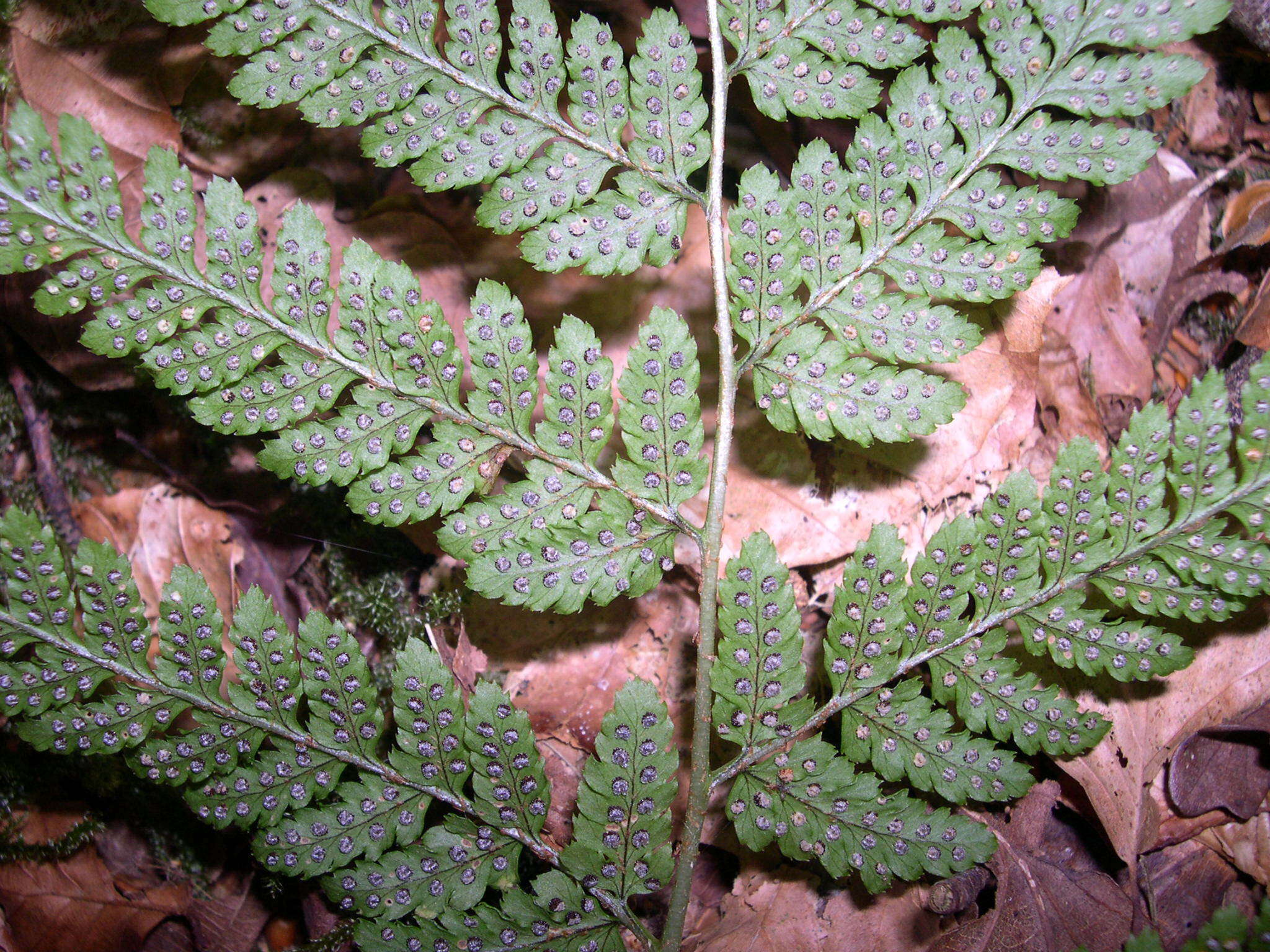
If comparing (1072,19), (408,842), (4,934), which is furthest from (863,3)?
(4,934)

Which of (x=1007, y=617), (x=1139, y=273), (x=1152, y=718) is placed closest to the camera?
(x=1007, y=617)

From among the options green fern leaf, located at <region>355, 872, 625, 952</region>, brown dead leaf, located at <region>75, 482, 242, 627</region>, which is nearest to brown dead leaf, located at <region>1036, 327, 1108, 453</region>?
green fern leaf, located at <region>355, 872, 625, 952</region>

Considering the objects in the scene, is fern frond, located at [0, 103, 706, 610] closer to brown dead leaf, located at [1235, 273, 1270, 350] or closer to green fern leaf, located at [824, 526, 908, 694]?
green fern leaf, located at [824, 526, 908, 694]

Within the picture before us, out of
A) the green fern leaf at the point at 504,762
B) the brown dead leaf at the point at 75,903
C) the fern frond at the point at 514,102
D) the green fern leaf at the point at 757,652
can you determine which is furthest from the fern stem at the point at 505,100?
the brown dead leaf at the point at 75,903

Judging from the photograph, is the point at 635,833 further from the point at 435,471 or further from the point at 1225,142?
the point at 1225,142

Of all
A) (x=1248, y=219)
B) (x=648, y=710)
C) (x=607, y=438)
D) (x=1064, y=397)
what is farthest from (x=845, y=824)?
(x=1248, y=219)

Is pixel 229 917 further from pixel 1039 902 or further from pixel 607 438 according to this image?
pixel 1039 902
